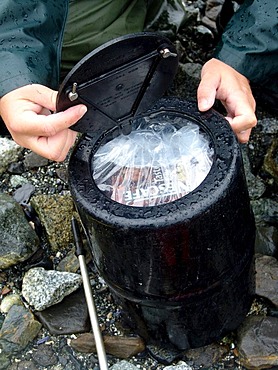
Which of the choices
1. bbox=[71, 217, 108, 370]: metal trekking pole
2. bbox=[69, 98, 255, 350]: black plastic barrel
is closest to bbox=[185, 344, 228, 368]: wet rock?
bbox=[69, 98, 255, 350]: black plastic barrel

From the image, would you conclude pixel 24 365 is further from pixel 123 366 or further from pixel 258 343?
pixel 258 343

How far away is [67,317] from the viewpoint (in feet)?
7.13

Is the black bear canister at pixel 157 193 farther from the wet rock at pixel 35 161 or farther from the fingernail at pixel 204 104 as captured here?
the wet rock at pixel 35 161

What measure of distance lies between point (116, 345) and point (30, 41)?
3.24ft

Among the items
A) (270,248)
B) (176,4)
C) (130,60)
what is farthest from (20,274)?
(176,4)

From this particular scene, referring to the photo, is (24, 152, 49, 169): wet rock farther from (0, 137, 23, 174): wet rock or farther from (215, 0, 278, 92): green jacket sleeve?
(215, 0, 278, 92): green jacket sleeve

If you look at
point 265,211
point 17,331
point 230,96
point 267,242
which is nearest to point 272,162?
point 265,211

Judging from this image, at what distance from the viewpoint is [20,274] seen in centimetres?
234

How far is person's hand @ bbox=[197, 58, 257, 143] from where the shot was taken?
180cm

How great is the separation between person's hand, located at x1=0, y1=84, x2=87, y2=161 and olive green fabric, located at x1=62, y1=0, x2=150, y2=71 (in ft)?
2.86

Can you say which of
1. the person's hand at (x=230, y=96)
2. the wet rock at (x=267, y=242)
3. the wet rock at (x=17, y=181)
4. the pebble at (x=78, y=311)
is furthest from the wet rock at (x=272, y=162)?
the wet rock at (x=17, y=181)

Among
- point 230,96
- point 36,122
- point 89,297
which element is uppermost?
point 36,122

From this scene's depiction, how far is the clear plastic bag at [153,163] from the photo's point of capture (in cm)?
172

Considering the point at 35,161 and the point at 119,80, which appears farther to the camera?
the point at 35,161
